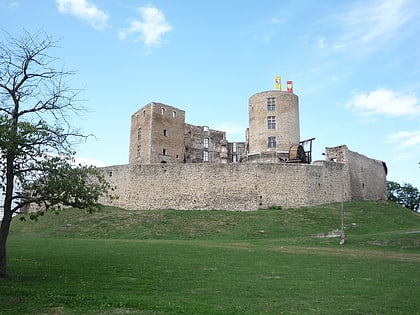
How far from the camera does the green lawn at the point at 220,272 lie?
11406 millimetres

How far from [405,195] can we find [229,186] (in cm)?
5136

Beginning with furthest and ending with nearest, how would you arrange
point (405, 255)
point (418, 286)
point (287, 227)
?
1. point (287, 227)
2. point (405, 255)
3. point (418, 286)

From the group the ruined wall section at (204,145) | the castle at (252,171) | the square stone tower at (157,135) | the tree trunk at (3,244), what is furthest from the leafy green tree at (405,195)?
the tree trunk at (3,244)

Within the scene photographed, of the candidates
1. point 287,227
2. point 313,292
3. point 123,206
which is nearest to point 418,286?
point 313,292

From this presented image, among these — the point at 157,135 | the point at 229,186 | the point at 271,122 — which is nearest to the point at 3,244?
the point at 229,186

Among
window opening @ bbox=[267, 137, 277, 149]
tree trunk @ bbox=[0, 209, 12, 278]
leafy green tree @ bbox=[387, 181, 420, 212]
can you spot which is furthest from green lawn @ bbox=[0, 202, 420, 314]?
leafy green tree @ bbox=[387, 181, 420, 212]

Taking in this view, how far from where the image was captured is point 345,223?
37156 mm

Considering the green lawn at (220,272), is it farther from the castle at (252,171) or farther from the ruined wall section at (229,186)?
the castle at (252,171)

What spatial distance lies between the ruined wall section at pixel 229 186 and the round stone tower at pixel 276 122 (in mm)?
8338

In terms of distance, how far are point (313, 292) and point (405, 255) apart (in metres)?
13.1

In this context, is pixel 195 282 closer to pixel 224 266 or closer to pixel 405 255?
pixel 224 266

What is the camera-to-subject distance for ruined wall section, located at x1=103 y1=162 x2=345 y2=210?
144 feet

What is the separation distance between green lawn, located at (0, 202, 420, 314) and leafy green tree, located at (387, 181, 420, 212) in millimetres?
47849

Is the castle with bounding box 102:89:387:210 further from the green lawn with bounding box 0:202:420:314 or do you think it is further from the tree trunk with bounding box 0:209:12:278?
the tree trunk with bounding box 0:209:12:278
